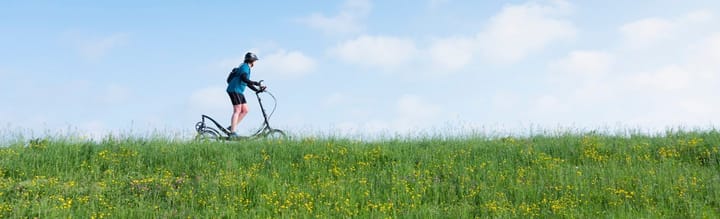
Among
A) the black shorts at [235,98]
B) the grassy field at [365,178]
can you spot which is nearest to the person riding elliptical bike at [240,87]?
the black shorts at [235,98]

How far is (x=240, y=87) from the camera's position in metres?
17.6

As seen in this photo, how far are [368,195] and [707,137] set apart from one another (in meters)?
9.38

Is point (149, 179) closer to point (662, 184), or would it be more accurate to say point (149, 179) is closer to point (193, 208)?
point (193, 208)

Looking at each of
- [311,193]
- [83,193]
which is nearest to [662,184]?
[311,193]

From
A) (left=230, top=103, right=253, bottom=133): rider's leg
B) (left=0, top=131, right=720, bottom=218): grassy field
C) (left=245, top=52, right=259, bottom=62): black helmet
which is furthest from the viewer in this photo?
(left=245, top=52, right=259, bottom=62): black helmet

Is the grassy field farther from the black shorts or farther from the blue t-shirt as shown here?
the blue t-shirt

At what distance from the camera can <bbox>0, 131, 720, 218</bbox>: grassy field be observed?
10.8 m

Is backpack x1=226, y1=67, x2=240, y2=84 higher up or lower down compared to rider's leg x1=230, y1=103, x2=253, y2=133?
higher up

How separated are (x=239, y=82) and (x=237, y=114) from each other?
0.83 m

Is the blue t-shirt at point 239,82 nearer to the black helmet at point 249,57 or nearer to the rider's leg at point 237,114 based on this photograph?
the black helmet at point 249,57

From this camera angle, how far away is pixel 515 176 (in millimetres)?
12906

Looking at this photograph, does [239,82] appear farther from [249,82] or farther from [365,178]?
[365,178]

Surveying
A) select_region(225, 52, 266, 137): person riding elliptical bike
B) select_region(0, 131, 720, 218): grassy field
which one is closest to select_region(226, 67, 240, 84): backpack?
select_region(225, 52, 266, 137): person riding elliptical bike

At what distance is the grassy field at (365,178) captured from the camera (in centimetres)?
1082
